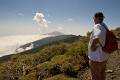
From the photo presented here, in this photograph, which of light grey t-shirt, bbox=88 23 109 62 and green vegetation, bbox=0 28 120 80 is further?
green vegetation, bbox=0 28 120 80

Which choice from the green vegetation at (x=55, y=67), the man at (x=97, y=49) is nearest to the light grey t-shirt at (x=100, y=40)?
the man at (x=97, y=49)

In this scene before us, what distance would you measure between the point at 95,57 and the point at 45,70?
28.4 ft

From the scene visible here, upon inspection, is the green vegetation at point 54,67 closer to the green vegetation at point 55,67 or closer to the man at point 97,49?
the green vegetation at point 55,67

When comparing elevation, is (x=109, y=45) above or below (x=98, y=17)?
below

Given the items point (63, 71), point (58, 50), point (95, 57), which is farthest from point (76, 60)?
point (95, 57)

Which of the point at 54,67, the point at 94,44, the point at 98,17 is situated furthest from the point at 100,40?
the point at 54,67

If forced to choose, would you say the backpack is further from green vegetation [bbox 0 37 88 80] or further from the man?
green vegetation [bbox 0 37 88 80]

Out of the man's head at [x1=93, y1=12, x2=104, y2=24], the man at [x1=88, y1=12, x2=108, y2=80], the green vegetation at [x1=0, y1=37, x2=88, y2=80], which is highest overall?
the man's head at [x1=93, y1=12, x2=104, y2=24]

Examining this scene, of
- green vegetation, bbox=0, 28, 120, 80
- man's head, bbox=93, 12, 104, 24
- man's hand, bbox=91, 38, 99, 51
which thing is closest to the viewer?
man's hand, bbox=91, 38, 99, 51

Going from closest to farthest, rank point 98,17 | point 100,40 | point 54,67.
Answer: point 100,40
point 98,17
point 54,67

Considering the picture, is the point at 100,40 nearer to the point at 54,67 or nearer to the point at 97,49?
the point at 97,49

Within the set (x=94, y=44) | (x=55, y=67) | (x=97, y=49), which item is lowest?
(x=55, y=67)

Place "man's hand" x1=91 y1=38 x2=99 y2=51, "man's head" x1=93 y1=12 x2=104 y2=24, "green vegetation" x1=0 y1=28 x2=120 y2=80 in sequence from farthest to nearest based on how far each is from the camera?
"green vegetation" x1=0 y1=28 x2=120 y2=80
"man's head" x1=93 y1=12 x2=104 y2=24
"man's hand" x1=91 y1=38 x2=99 y2=51

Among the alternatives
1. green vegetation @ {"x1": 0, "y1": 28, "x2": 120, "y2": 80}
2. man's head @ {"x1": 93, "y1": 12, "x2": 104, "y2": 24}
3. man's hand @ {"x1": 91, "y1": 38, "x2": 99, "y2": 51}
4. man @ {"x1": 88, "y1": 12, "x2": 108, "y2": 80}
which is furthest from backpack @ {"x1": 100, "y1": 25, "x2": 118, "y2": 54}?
green vegetation @ {"x1": 0, "y1": 28, "x2": 120, "y2": 80}
